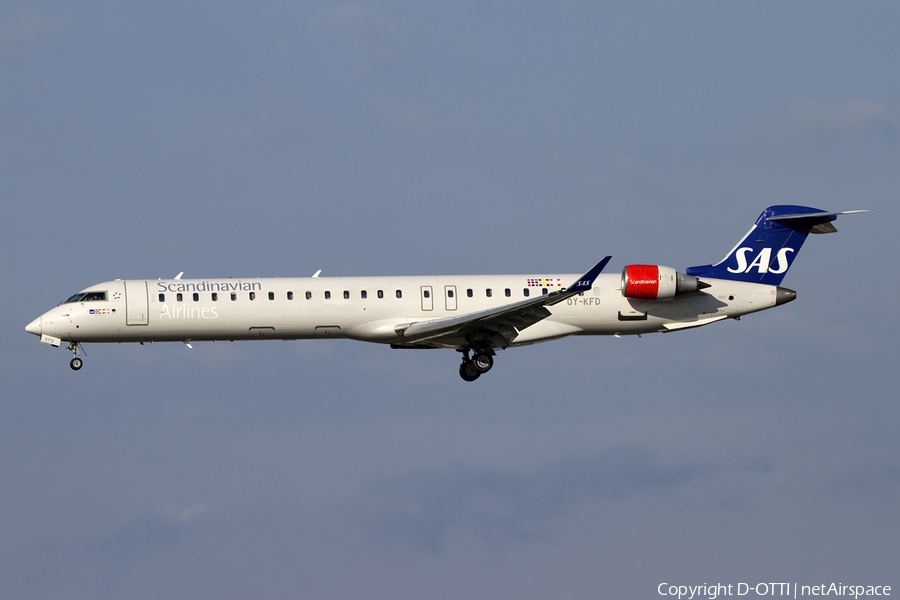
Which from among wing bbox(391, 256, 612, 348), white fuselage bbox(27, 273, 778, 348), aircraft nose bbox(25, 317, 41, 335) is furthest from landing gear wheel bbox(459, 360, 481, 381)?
aircraft nose bbox(25, 317, 41, 335)

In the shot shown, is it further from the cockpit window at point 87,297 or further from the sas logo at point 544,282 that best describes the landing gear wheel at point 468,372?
the cockpit window at point 87,297

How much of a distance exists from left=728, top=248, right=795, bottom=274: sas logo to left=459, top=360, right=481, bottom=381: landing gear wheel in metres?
8.97

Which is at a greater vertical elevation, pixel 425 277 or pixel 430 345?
pixel 425 277

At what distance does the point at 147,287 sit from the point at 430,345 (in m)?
8.89

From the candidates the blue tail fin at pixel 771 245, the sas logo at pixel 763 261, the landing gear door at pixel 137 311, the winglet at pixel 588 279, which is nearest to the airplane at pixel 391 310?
the landing gear door at pixel 137 311

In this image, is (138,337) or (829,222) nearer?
(138,337)

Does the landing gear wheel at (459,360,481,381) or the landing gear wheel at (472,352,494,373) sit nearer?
the landing gear wheel at (472,352,494,373)

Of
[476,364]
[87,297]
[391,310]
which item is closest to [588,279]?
[476,364]

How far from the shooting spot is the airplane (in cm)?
3319

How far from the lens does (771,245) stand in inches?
1425

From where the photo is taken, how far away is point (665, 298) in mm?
33844

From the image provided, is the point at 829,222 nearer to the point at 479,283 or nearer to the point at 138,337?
the point at 479,283

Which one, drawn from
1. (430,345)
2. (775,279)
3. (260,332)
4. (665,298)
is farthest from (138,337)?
(775,279)

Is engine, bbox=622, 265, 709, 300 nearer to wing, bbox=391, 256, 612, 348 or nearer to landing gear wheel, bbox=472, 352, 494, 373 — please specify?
wing, bbox=391, 256, 612, 348
